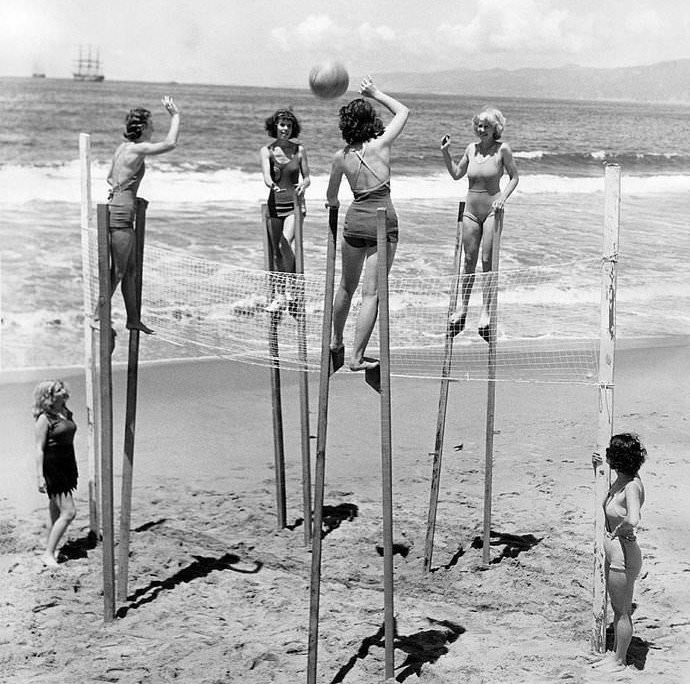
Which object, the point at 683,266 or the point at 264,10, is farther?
the point at 264,10

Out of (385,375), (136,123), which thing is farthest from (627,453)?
(136,123)

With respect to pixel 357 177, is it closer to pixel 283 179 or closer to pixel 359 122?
pixel 359 122

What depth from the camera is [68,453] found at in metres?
7.85

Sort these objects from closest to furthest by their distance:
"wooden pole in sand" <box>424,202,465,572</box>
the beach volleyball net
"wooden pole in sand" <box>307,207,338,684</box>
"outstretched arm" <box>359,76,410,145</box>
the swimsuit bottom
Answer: "wooden pole in sand" <box>307,207,338,684</box>
"outstretched arm" <box>359,76,410,145</box>
the swimsuit bottom
"wooden pole in sand" <box>424,202,465,572</box>
the beach volleyball net

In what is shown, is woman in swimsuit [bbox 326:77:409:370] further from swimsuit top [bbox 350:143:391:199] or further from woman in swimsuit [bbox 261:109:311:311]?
woman in swimsuit [bbox 261:109:311:311]

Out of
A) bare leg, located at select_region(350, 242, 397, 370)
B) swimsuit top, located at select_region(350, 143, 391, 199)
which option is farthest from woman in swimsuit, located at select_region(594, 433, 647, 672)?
swimsuit top, located at select_region(350, 143, 391, 199)

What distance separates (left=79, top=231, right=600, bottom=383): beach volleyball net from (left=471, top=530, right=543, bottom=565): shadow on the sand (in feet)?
7.42

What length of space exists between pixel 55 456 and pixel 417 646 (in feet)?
9.28

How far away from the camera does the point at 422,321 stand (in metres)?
14.9

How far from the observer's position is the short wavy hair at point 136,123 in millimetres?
7273

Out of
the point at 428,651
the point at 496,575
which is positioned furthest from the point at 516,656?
the point at 496,575

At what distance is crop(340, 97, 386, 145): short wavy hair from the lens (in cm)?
609

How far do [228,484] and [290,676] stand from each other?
3.17 metres

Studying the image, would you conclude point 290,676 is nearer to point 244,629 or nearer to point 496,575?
point 244,629
